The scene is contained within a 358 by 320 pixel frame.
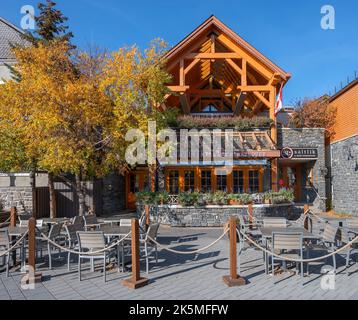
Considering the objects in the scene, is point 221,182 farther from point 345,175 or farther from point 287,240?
point 287,240

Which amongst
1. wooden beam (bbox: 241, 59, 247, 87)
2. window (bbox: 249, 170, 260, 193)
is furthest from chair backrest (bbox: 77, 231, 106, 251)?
wooden beam (bbox: 241, 59, 247, 87)

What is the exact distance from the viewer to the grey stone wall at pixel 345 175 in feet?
53.3

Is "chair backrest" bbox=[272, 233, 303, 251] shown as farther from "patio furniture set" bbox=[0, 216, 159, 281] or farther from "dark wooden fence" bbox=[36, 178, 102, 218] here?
"dark wooden fence" bbox=[36, 178, 102, 218]

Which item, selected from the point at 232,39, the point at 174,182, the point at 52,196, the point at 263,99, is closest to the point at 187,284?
the point at 174,182

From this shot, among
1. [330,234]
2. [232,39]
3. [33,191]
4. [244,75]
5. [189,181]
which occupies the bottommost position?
[330,234]

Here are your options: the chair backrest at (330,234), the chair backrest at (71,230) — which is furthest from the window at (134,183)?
the chair backrest at (330,234)

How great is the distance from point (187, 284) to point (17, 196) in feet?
41.1

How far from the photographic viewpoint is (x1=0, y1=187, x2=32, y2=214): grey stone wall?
51.9 feet

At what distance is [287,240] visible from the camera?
604cm

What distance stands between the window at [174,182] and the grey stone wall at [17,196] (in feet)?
21.6

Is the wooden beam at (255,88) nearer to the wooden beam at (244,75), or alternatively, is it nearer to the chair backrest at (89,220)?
the wooden beam at (244,75)

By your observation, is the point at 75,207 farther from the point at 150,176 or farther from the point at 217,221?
the point at 217,221
